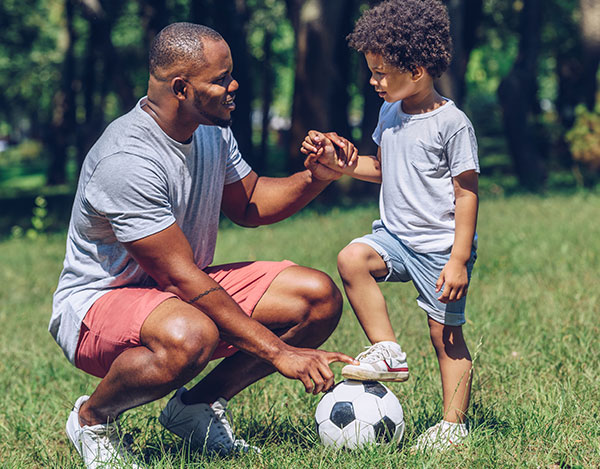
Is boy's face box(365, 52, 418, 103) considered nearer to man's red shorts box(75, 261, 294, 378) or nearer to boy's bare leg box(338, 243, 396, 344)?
boy's bare leg box(338, 243, 396, 344)

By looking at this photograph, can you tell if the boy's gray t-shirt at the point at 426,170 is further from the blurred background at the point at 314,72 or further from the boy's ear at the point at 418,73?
the blurred background at the point at 314,72

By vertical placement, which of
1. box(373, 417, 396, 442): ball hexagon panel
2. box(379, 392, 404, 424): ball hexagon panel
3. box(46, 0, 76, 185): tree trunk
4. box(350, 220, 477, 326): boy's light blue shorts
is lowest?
box(46, 0, 76, 185): tree trunk

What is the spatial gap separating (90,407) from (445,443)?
156 cm

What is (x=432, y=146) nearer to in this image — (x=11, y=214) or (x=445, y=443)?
(x=445, y=443)

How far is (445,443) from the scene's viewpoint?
11.5 ft

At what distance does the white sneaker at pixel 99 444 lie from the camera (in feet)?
11.6

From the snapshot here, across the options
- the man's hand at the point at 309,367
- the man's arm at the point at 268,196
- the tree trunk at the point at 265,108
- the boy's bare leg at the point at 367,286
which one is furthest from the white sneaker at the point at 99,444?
the tree trunk at the point at 265,108

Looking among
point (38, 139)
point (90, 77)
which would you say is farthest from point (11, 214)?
point (38, 139)

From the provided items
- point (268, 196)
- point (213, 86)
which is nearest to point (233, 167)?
point (268, 196)

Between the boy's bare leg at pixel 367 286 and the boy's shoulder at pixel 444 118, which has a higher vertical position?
the boy's shoulder at pixel 444 118

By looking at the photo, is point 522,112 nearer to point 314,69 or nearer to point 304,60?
point 314,69

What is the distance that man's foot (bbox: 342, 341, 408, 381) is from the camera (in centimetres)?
349

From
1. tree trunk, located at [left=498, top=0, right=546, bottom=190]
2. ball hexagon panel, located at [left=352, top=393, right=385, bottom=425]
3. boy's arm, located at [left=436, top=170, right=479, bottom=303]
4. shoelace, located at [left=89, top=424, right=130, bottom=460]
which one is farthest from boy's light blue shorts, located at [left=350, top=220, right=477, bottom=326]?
tree trunk, located at [left=498, top=0, right=546, bottom=190]

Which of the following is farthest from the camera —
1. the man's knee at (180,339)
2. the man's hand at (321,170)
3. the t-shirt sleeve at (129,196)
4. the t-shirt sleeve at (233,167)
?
the t-shirt sleeve at (233,167)
